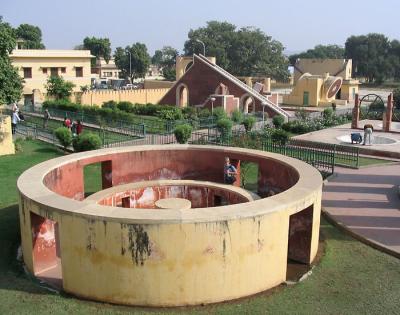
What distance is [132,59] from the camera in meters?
69.1

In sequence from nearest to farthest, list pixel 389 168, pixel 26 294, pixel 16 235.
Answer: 1. pixel 26 294
2. pixel 16 235
3. pixel 389 168

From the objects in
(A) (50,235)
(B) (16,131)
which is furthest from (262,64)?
(A) (50,235)

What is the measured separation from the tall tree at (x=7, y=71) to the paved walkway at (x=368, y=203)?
1308 centimetres

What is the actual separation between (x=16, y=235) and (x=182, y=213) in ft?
17.5

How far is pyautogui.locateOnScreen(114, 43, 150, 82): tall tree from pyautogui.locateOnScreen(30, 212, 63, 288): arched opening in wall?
199 feet

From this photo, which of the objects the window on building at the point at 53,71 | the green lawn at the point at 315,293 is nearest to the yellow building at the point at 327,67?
the window on building at the point at 53,71

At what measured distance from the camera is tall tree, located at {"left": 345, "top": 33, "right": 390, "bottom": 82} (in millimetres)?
75938

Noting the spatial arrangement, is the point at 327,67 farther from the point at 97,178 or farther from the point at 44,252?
the point at 44,252

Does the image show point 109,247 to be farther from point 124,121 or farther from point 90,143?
point 124,121

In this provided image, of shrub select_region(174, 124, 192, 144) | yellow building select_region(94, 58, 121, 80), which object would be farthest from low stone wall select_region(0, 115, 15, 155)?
yellow building select_region(94, 58, 121, 80)

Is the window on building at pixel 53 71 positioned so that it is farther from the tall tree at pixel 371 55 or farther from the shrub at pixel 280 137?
the tall tree at pixel 371 55

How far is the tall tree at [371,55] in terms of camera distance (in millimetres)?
75938

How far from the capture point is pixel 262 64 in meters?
63.0

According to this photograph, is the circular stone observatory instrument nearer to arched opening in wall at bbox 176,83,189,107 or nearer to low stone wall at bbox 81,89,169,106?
arched opening in wall at bbox 176,83,189,107
